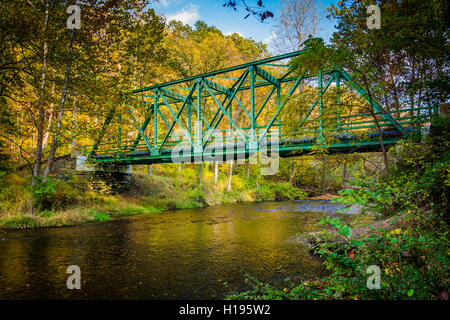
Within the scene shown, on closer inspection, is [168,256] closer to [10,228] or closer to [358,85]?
[358,85]

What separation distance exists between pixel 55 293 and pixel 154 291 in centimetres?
168

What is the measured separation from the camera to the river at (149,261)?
4.47 m

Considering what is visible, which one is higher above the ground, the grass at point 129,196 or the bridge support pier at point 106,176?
the bridge support pier at point 106,176

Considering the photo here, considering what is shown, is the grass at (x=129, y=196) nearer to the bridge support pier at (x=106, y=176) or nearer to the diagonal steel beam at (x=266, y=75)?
the bridge support pier at (x=106, y=176)

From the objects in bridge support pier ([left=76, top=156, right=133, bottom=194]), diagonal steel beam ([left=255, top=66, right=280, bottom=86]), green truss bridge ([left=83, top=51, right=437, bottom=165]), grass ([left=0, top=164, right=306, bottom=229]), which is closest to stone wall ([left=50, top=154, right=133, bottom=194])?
bridge support pier ([left=76, top=156, right=133, bottom=194])

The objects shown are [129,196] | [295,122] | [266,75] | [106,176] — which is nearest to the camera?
[295,122]

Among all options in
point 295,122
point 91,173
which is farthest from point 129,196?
point 295,122

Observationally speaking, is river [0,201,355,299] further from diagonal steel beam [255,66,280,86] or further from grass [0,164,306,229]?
diagonal steel beam [255,66,280,86]

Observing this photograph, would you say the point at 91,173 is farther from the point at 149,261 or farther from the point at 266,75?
the point at 266,75

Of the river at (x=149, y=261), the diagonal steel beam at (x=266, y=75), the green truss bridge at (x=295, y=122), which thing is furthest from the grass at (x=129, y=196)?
the diagonal steel beam at (x=266, y=75)

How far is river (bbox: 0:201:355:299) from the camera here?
14.7 ft

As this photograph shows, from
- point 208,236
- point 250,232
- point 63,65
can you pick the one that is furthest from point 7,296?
point 63,65

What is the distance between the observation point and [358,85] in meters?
5.02

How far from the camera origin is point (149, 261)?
614 centimetres
